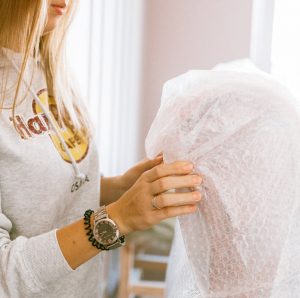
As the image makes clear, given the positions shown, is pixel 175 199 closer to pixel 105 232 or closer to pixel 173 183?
pixel 173 183

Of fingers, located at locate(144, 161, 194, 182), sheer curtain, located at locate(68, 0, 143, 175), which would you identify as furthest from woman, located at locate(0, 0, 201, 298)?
sheer curtain, located at locate(68, 0, 143, 175)

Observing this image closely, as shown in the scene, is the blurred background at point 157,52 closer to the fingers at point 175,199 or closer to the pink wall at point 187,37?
the pink wall at point 187,37

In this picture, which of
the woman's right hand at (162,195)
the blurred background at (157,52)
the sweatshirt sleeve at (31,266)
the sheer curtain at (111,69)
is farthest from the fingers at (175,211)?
the blurred background at (157,52)

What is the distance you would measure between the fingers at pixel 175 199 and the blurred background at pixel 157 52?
128 cm

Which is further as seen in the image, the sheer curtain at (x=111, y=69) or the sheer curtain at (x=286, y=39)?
the sheer curtain at (x=286, y=39)

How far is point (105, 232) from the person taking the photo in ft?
2.22

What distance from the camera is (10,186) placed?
0.77 metres

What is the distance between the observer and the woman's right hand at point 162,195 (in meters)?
0.62

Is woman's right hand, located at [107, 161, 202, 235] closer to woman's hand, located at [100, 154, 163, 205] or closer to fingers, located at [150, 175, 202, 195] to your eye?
fingers, located at [150, 175, 202, 195]

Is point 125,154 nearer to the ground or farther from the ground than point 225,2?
nearer to the ground

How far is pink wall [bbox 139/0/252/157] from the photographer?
7.13 feet

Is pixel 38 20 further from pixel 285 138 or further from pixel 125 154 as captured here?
pixel 125 154

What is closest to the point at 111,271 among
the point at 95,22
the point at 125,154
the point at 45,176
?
the point at 125,154

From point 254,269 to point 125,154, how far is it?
1.70 metres
